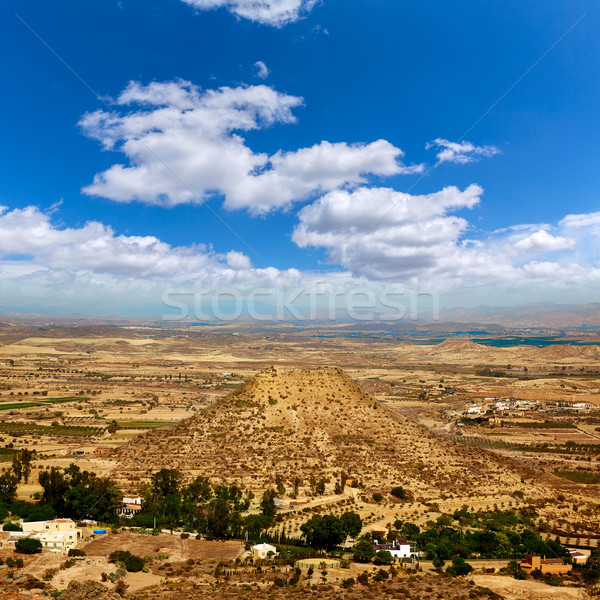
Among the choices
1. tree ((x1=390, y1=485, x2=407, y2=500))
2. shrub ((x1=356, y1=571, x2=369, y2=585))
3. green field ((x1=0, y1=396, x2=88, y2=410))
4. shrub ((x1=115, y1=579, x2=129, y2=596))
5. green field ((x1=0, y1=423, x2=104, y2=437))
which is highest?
shrub ((x1=115, y1=579, x2=129, y2=596))

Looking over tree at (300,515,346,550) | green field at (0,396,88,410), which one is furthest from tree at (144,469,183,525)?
green field at (0,396,88,410)

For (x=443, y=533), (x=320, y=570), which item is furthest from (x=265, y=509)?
(x=443, y=533)

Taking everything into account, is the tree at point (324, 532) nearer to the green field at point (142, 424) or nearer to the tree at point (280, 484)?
the tree at point (280, 484)

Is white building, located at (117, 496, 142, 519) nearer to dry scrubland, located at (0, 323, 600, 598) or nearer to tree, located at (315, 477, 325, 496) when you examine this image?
dry scrubland, located at (0, 323, 600, 598)

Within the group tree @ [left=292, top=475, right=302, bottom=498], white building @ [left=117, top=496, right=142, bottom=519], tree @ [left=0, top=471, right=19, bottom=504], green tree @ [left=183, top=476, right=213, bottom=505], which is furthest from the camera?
tree @ [left=292, top=475, right=302, bottom=498]

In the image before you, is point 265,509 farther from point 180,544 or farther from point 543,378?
point 543,378

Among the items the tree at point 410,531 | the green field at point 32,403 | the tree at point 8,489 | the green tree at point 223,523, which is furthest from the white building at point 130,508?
the green field at point 32,403

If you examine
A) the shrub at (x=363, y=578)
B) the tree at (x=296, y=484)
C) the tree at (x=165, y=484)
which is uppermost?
the tree at (x=165, y=484)
